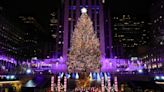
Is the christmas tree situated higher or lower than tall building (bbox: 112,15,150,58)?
lower

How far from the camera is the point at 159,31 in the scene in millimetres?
89375

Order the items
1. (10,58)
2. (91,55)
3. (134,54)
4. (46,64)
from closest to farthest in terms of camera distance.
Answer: (91,55), (10,58), (46,64), (134,54)

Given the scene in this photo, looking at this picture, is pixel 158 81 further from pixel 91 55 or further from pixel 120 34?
pixel 120 34

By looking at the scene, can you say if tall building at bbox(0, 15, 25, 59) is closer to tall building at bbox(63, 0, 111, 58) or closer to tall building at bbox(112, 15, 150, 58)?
tall building at bbox(63, 0, 111, 58)

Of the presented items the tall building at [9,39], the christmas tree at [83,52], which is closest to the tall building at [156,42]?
the christmas tree at [83,52]

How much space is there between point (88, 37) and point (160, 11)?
237ft

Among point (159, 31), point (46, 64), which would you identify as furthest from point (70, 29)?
point (159, 31)

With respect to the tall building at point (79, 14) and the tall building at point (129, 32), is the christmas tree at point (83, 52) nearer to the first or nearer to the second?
the tall building at point (79, 14)

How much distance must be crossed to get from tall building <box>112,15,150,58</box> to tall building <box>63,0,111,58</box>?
2926 centimetres

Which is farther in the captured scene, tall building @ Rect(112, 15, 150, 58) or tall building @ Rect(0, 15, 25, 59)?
tall building @ Rect(112, 15, 150, 58)

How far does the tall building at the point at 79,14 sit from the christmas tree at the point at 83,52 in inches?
2423

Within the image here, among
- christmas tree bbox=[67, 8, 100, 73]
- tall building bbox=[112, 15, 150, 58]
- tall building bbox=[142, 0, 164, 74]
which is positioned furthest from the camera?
tall building bbox=[112, 15, 150, 58]

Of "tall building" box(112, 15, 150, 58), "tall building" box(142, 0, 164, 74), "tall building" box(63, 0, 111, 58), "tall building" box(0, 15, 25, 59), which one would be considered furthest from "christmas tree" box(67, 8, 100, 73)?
"tall building" box(112, 15, 150, 58)

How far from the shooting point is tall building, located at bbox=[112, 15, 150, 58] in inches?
4787
